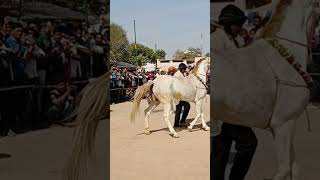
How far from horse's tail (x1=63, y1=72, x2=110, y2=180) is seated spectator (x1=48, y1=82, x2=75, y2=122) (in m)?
0.06

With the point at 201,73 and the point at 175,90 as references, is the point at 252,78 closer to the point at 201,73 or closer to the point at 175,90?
the point at 175,90

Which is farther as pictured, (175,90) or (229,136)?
(175,90)

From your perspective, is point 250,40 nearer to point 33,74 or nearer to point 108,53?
point 108,53

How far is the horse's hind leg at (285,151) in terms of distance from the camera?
3.08 metres

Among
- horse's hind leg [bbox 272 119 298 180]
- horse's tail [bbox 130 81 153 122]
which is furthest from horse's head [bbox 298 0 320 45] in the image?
horse's tail [bbox 130 81 153 122]

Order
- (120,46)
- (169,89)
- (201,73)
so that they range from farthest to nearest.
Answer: (120,46)
(201,73)
(169,89)

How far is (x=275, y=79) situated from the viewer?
3.07m

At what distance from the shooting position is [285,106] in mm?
3078

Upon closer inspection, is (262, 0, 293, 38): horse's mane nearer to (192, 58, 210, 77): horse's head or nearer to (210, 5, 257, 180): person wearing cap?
(210, 5, 257, 180): person wearing cap

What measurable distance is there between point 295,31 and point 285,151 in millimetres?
721

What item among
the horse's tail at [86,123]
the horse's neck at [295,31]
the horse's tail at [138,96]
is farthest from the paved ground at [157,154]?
the horse's neck at [295,31]

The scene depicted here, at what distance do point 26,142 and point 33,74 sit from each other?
0.41 metres

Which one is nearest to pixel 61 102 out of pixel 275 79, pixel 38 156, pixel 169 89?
pixel 38 156

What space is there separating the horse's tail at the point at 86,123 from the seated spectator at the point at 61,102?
56mm
